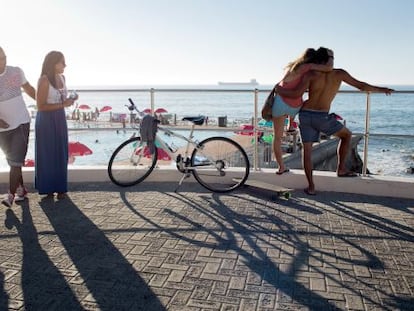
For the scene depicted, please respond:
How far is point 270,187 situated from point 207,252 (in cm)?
181

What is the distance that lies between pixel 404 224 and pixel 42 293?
3.24m

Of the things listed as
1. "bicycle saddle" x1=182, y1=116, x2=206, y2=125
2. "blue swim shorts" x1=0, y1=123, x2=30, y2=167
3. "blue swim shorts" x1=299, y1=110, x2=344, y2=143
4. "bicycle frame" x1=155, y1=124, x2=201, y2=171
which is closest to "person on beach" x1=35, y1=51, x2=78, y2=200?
"blue swim shorts" x1=0, y1=123, x2=30, y2=167

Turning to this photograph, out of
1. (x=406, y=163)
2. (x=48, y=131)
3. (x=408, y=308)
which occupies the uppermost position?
(x=48, y=131)

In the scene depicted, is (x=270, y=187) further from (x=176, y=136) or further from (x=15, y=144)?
A: (x=15, y=144)

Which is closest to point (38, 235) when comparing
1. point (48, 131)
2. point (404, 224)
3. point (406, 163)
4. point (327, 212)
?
point (48, 131)

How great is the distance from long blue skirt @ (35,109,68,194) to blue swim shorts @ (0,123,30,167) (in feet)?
0.46

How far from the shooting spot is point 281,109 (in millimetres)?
4875

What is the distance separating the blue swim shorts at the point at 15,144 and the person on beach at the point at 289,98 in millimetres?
2936

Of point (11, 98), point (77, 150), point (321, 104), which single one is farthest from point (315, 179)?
point (77, 150)

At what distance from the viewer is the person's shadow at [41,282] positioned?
2486 mm

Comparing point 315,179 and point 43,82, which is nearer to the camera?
point 43,82

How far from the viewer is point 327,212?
4.24 metres

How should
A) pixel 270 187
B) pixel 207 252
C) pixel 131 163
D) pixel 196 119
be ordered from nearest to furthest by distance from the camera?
pixel 207 252 → pixel 270 187 → pixel 196 119 → pixel 131 163

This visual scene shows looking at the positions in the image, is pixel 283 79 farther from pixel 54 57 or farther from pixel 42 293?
pixel 42 293
